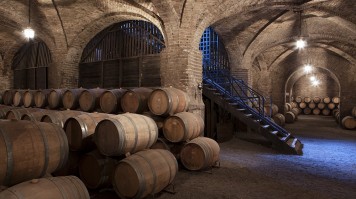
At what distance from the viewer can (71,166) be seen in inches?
181

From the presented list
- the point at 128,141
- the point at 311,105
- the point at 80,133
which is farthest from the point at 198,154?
the point at 311,105

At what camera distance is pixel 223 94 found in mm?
9453

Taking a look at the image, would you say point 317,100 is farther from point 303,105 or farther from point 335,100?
point 335,100

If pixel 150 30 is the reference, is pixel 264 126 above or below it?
below

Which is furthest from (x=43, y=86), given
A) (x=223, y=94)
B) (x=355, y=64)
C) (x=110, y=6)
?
(x=355, y=64)

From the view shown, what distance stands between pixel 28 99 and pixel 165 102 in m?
5.63

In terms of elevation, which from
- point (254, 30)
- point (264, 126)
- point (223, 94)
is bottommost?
point (264, 126)

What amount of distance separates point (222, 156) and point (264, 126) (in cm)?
226

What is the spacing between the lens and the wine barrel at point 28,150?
8.39 feet

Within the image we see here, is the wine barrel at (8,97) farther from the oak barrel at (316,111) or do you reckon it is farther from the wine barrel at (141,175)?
the oak barrel at (316,111)

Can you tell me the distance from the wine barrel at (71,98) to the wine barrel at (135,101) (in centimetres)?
168

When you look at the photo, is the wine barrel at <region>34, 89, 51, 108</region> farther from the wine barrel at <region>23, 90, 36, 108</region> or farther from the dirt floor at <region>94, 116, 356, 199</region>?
the dirt floor at <region>94, 116, 356, 199</region>

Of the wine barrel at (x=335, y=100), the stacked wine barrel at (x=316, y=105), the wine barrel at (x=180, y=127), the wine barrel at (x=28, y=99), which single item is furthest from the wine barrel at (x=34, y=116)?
the stacked wine barrel at (x=316, y=105)

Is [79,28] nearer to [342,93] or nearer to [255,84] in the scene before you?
[255,84]
